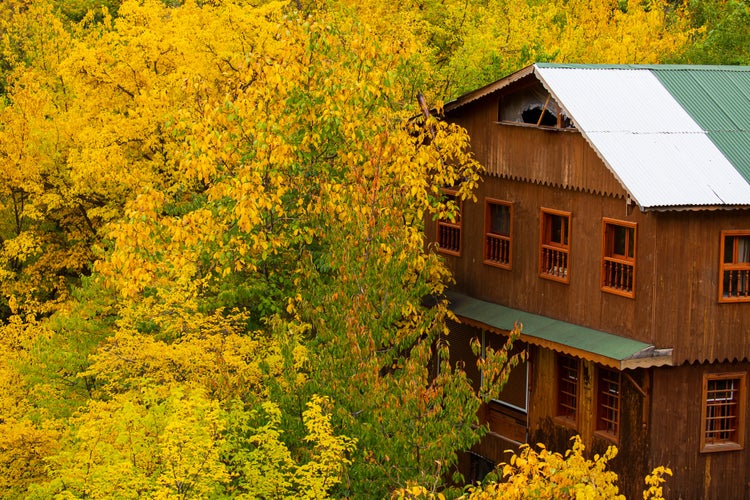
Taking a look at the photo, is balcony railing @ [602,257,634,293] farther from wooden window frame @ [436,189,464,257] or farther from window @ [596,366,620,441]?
wooden window frame @ [436,189,464,257]

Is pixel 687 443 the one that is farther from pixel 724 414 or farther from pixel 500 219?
pixel 500 219

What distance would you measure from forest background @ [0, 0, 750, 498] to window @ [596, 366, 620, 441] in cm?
240

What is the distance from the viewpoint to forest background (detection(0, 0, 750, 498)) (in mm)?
24031

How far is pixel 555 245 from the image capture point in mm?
31422

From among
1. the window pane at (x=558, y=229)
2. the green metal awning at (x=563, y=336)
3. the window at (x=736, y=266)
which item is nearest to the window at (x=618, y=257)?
the green metal awning at (x=563, y=336)

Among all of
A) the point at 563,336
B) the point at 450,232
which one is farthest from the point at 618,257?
the point at 450,232

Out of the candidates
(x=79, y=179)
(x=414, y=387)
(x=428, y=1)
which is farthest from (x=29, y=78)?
(x=414, y=387)

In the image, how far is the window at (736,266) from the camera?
28469mm

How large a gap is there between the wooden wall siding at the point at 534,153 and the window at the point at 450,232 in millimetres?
1977

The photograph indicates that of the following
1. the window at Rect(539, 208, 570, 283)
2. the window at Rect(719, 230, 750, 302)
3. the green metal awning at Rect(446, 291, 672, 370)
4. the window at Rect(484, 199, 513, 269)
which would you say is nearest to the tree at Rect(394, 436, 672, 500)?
the green metal awning at Rect(446, 291, 672, 370)

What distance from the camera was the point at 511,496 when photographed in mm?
21109

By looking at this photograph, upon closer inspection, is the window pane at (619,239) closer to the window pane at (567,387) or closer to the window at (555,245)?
the window at (555,245)

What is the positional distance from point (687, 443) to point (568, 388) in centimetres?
362

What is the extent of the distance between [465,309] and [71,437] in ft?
36.5
